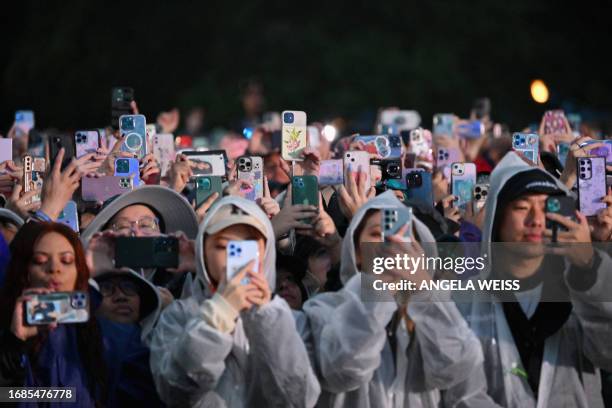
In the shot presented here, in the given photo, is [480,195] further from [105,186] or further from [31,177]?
[31,177]

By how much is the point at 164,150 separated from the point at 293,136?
1.46 metres

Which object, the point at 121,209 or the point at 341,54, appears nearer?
the point at 121,209

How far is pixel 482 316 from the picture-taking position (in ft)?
23.7

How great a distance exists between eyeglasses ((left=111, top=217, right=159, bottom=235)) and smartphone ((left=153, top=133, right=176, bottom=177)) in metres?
2.18

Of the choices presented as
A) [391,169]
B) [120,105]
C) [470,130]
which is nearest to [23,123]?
[470,130]

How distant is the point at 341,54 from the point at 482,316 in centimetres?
2331

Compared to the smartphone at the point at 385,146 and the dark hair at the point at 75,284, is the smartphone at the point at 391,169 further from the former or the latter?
the dark hair at the point at 75,284

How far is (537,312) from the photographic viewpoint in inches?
283

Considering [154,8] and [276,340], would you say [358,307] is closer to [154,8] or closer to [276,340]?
[276,340]

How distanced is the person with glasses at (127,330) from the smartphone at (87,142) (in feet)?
6.76

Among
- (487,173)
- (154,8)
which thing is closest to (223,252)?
(487,173)

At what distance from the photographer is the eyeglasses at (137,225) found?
317 inches

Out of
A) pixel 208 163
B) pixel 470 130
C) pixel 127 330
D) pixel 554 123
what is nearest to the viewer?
pixel 127 330

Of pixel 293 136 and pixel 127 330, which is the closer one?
pixel 127 330
